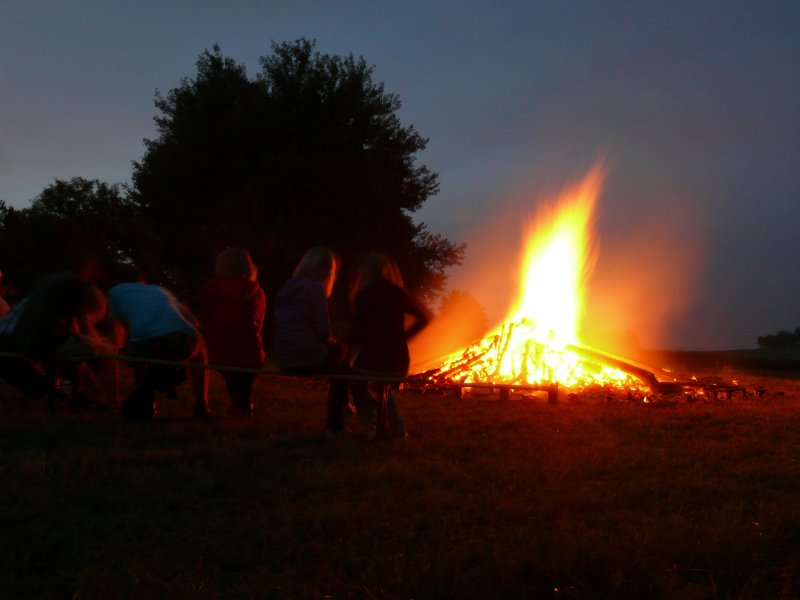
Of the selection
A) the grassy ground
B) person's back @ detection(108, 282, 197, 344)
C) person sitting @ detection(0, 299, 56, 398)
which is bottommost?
the grassy ground

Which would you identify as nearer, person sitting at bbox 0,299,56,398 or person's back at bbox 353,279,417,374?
person's back at bbox 353,279,417,374

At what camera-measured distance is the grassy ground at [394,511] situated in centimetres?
333

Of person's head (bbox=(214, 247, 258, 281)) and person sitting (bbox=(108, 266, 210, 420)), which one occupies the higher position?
person's head (bbox=(214, 247, 258, 281))

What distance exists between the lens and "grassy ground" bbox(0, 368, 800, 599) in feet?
10.9

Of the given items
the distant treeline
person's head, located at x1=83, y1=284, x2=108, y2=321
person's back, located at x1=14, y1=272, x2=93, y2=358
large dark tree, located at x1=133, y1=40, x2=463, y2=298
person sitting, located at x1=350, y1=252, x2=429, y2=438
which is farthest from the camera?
the distant treeline

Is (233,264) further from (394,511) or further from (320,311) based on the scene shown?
(394,511)

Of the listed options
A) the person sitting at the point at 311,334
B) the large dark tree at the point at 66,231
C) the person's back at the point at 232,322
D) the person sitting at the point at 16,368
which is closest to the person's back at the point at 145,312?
the person's back at the point at 232,322

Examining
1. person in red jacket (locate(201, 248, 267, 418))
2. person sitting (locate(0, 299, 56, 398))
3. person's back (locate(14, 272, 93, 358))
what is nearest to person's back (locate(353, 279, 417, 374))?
person in red jacket (locate(201, 248, 267, 418))

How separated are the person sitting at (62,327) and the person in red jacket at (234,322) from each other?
42.3 inches

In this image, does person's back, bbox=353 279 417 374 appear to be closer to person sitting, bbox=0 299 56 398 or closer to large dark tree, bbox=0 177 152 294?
person sitting, bbox=0 299 56 398

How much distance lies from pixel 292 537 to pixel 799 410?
700cm

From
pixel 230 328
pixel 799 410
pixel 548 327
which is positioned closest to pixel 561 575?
pixel 230 328

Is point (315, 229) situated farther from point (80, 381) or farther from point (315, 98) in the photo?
point (80, 381)

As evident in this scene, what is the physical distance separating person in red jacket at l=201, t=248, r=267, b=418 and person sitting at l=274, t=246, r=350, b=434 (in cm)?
43
